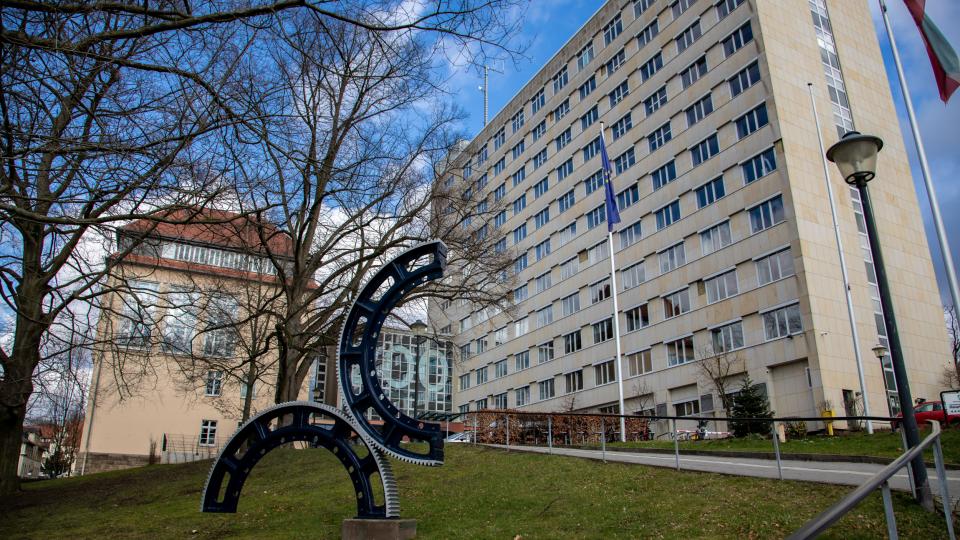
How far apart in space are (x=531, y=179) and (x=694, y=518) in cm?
5803

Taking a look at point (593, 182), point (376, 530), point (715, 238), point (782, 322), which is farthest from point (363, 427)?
point (593, 182)

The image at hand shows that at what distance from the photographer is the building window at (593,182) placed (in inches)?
2212

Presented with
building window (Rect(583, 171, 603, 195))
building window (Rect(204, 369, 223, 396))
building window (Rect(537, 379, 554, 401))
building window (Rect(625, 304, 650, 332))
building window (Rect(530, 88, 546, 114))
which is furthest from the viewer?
building window (Rect(530, 88, 546, 114))

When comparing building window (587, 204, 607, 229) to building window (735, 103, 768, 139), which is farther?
building window (587, 204, 607, 229)

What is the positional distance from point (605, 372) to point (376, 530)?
143ft

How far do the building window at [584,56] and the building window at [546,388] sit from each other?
28606 mm

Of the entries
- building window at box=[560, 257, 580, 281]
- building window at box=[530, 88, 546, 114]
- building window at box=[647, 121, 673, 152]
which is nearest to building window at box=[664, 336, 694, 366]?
building window at box=[560, 257, 580, 281]

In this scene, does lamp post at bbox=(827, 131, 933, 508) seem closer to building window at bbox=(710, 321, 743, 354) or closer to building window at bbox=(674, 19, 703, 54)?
building window at bbox=(710, 321, 743, 354)

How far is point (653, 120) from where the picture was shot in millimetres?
50719

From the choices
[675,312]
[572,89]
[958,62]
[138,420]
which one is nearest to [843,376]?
[675,312]

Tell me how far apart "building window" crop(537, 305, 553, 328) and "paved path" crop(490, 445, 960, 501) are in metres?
41.8

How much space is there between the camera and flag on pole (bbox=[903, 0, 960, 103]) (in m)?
17.9

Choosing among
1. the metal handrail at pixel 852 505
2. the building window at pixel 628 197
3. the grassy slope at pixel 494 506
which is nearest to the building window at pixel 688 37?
the building window at pixel 628 197

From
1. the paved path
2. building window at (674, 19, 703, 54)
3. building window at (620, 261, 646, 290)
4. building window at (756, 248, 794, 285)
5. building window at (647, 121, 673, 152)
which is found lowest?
the paved path
